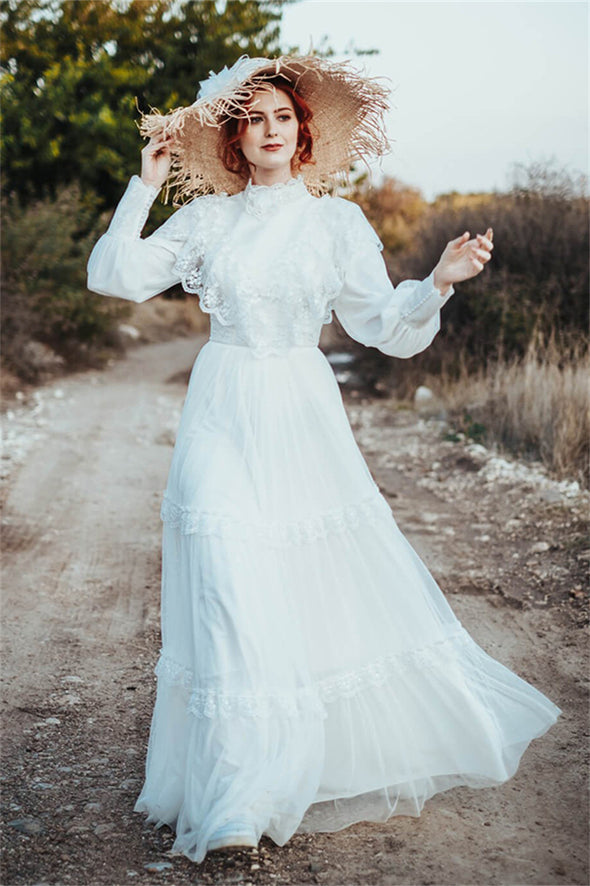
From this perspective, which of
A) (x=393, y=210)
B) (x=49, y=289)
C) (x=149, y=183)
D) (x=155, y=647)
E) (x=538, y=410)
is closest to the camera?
(x=149, y=183)

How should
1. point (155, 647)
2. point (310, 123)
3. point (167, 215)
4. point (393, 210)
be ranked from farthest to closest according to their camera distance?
point (393, 210)
point (167, 215)
point (155, 647)
point (310, 123)

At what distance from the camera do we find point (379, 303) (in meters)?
3.27

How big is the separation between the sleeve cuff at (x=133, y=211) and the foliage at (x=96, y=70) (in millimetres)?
11291

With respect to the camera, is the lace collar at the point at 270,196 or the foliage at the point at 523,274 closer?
the lace collar at the point at 270,196

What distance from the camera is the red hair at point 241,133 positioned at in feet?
11.6

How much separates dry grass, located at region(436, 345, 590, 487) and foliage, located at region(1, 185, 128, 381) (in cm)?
552

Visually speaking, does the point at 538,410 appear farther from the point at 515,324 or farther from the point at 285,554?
the point at 285,554

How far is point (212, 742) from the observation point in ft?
9.46

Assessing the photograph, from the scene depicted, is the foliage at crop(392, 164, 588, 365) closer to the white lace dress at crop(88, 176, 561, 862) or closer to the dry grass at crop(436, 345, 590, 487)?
the dry grass at crop(436, 345, 590, 487)

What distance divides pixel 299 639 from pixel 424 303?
1.11 m
